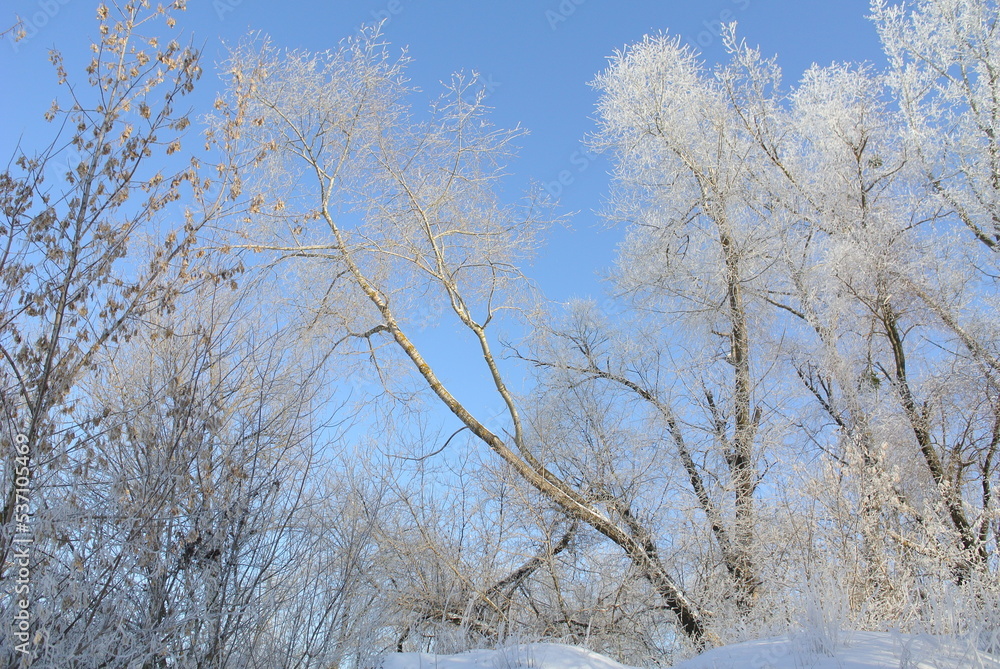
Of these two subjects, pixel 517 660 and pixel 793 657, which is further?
pixel 517 660

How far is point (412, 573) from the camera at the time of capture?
9617 mm

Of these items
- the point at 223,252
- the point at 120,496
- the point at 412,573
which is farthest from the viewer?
the point at 412,573

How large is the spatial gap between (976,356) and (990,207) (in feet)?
7.29

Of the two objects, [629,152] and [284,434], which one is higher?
[629,152]

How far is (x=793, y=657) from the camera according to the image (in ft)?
14.1

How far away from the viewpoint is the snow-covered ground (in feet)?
12.6

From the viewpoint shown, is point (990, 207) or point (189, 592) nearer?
point (189, 592)

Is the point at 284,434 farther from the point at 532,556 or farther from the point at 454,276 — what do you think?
the point at 454,276

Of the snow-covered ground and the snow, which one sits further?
the snow

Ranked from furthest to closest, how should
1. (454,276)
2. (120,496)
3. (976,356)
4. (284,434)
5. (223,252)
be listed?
(454,276) < (976,356) < (223,252) < (284,434) < (120,496)

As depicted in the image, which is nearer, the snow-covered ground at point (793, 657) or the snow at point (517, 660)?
the snow-covered ground at point (793, 657)

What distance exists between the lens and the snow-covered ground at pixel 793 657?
3828 millimetres

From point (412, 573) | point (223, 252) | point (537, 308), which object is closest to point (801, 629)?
point (223, 252)

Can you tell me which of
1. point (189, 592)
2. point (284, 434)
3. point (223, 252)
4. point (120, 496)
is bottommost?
point (189, 592)
